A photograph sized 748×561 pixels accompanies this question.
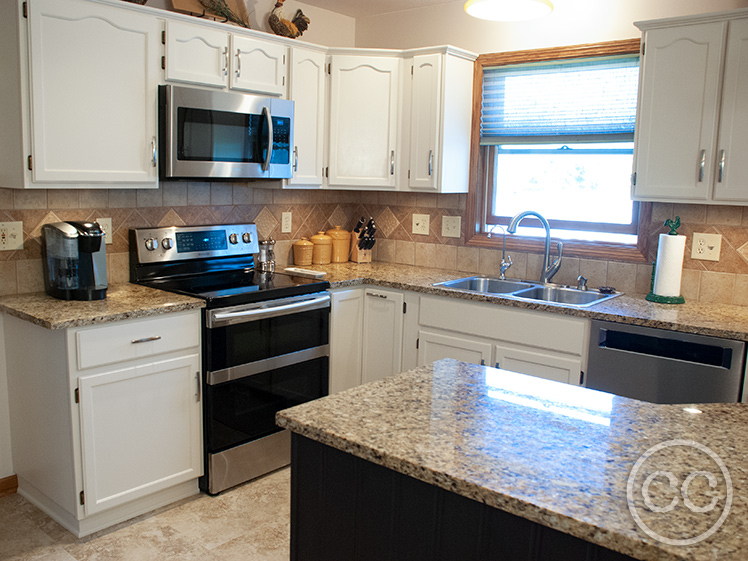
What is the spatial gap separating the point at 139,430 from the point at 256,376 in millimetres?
564

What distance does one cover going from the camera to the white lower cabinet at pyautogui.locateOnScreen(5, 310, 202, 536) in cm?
261

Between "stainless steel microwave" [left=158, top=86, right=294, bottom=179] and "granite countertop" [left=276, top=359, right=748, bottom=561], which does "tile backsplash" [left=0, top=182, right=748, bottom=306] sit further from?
"granite countertop" [left=276, top=359, right=748, bottom=561]

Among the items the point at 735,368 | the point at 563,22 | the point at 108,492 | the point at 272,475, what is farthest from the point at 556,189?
the point at 108,492

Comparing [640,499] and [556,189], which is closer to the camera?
[640,499]

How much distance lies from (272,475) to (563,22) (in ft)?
8.83

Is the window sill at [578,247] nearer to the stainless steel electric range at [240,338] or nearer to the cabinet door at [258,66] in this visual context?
the stainless steel electric range at [240,338]

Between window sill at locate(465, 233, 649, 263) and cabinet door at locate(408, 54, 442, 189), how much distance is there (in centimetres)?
46

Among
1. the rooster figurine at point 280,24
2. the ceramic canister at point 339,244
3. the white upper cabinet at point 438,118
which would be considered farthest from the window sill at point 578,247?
the rooster figurine at point 280,24

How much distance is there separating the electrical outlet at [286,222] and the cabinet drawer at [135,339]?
1241mm

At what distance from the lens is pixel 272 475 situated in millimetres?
3287

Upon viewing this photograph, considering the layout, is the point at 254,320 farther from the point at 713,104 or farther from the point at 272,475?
the point at 713,104

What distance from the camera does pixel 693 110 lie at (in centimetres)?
291

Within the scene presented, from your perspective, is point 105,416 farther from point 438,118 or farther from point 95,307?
point 438,118

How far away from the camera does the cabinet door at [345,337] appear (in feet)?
11.7
